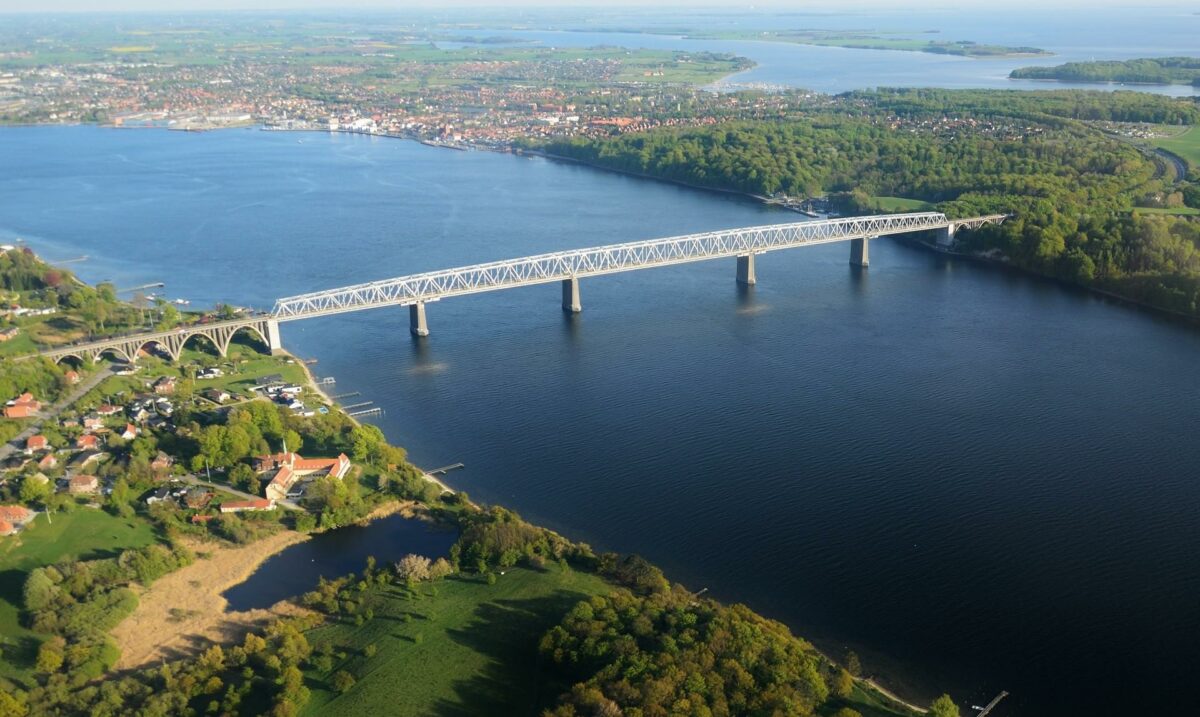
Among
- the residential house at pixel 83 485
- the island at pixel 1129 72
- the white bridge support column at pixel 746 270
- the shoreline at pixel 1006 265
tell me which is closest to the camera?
the residential house at pixel 83 485

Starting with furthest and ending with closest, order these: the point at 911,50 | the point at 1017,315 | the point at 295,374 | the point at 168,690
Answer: the point at 911,50 → the point at 1017,315 → the point at 295,374 → the point at 168,690

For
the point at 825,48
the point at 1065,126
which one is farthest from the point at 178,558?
the point at 825,48

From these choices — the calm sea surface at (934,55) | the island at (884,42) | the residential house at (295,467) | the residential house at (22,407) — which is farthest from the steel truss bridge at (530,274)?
the island at (884,42)

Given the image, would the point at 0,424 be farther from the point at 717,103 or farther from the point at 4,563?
the point at 717,103

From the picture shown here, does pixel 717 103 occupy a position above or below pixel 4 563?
above

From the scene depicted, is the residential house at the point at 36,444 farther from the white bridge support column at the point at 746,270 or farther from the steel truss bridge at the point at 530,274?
the white bridge support column at the point at 746,270

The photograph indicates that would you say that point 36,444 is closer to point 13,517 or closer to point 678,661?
point 13,517

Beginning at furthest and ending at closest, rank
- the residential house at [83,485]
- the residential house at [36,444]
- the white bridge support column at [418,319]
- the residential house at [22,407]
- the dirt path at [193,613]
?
1. the white bridge support column at [418,319]
2. the residential house at [22,407]
3. the residential house at [36,444]
4. the residential house at [83,485]
5. the dirt path at [193,613]

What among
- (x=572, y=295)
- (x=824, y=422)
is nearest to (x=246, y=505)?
(x=824, y=422)
